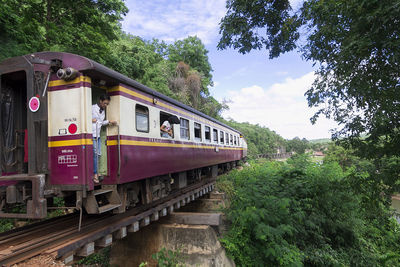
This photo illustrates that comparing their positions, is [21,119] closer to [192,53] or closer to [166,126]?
[166,126]

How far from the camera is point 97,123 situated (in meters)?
4.68

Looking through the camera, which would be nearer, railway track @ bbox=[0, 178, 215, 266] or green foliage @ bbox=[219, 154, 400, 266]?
railway track @ bbox=[0, 178, 215, 266]

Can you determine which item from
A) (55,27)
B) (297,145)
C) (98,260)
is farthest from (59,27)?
(297,145)

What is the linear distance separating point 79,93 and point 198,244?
4.56 metres

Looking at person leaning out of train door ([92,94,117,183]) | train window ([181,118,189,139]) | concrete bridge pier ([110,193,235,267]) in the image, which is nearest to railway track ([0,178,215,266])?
concrete bridge pier ([110,193,235,267])

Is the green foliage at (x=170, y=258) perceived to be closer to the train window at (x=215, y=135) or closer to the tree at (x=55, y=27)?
the train window at (x=215, y=135)

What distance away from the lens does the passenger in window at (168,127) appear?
664 centimetres

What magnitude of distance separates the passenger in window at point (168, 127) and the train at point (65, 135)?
2.50 ft

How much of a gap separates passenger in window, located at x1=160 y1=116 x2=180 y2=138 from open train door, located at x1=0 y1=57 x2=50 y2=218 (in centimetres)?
278

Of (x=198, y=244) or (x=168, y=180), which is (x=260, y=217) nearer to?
(x=198, y=244)

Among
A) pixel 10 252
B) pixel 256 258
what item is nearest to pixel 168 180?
pixel 256 258

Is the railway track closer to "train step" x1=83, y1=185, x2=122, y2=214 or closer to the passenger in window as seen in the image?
"train step" x1=83, y1=185, x2=122, y2=214

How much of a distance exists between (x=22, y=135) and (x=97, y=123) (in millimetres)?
1514

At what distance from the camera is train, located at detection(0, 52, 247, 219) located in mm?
4305
